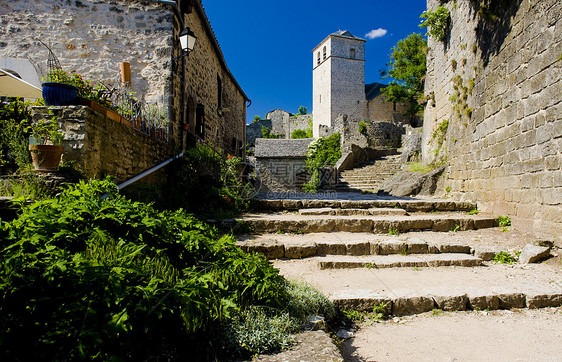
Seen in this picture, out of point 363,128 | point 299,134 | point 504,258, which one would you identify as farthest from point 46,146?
point 299,134

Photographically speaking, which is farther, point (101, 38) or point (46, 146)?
point (101, 38)

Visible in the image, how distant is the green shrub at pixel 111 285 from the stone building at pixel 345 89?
3692 cm

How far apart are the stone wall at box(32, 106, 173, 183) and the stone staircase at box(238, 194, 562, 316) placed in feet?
6.73

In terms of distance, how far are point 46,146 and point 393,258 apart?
429 centimetres

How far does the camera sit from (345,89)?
132 ft

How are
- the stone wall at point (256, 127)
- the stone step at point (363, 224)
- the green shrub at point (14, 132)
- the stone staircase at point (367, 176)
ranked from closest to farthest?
the green shrub at point (14, 132)
the stone step at point (363, 224)
the stone staircase at point (367, 176)
the stone wall at point (256, 127)

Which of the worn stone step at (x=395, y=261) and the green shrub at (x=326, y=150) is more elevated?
the green shrub at (x=326, y=150)

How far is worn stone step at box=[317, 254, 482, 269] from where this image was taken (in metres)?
3.88

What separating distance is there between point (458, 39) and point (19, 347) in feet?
Result: 31.2

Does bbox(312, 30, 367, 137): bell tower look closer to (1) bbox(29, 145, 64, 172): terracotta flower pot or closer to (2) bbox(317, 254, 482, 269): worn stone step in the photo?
(2) bbox(317, 254, 482, 269): worn stone step

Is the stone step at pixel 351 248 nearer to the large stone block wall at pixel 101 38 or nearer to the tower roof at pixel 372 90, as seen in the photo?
the large stone block wall at pixel 101 38

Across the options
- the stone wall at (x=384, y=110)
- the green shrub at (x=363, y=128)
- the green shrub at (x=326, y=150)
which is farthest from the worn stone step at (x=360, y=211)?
the stone wall at (x=384, y=110)

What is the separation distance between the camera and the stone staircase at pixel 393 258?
119 inches

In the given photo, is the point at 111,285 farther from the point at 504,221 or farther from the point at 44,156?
the point at 504,221
